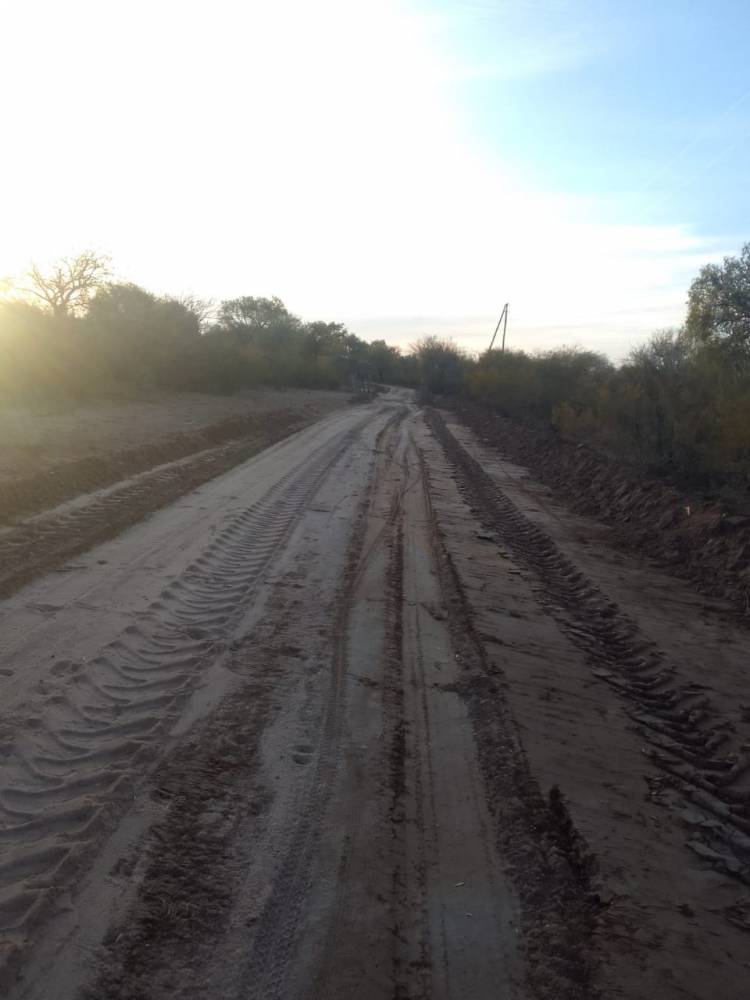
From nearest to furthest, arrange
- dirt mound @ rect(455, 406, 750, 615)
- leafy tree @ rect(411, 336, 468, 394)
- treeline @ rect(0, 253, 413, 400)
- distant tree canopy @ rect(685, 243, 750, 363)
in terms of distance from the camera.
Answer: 1. dirt mound @ rect(455, 406, 750, 615)
2. distant tree canopy @ rect(685, 243, 750, 363)
3. treeline @ rect(0, 253, 413, 400)
4. leafy tree @ rect(411, 336, 468, 394)

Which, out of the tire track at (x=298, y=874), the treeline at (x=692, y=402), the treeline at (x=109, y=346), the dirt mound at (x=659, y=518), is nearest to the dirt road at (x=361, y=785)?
the tire track at (x=298, y=874)

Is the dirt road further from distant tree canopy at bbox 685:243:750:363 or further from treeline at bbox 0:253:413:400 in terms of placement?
treeline at bbox 0:253:413:400

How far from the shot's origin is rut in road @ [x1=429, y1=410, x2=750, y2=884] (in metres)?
5.11

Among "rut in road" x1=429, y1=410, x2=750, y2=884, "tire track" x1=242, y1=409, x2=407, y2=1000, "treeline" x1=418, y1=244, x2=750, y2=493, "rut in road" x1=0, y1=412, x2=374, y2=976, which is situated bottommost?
"rut in road" x1=429, y1=410, x2=750, y2=884

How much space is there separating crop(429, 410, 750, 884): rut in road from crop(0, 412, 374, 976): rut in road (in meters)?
3.32

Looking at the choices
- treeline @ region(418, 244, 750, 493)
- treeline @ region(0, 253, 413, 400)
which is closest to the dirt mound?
treeline @ region(418, 244, 750, 493)

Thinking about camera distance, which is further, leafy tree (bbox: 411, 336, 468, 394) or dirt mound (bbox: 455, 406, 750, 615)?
leafy tree (bbox: 411, 336, 468, 394)

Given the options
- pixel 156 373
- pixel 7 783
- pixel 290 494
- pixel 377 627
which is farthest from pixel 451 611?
pixel 156 373

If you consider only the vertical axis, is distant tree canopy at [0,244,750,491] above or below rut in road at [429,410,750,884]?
above

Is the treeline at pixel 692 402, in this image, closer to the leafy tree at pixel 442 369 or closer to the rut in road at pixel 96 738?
the rut in road at pixel 96 738

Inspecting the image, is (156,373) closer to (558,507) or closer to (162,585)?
(558,507)

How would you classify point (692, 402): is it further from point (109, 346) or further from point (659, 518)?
point (109, 346)

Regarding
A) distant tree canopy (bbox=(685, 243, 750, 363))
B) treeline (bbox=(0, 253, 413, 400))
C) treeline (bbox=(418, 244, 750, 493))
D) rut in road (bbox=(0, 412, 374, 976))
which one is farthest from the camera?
treeline (bbox=(0, 253, 413, 400))

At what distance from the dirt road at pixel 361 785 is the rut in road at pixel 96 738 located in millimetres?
20
